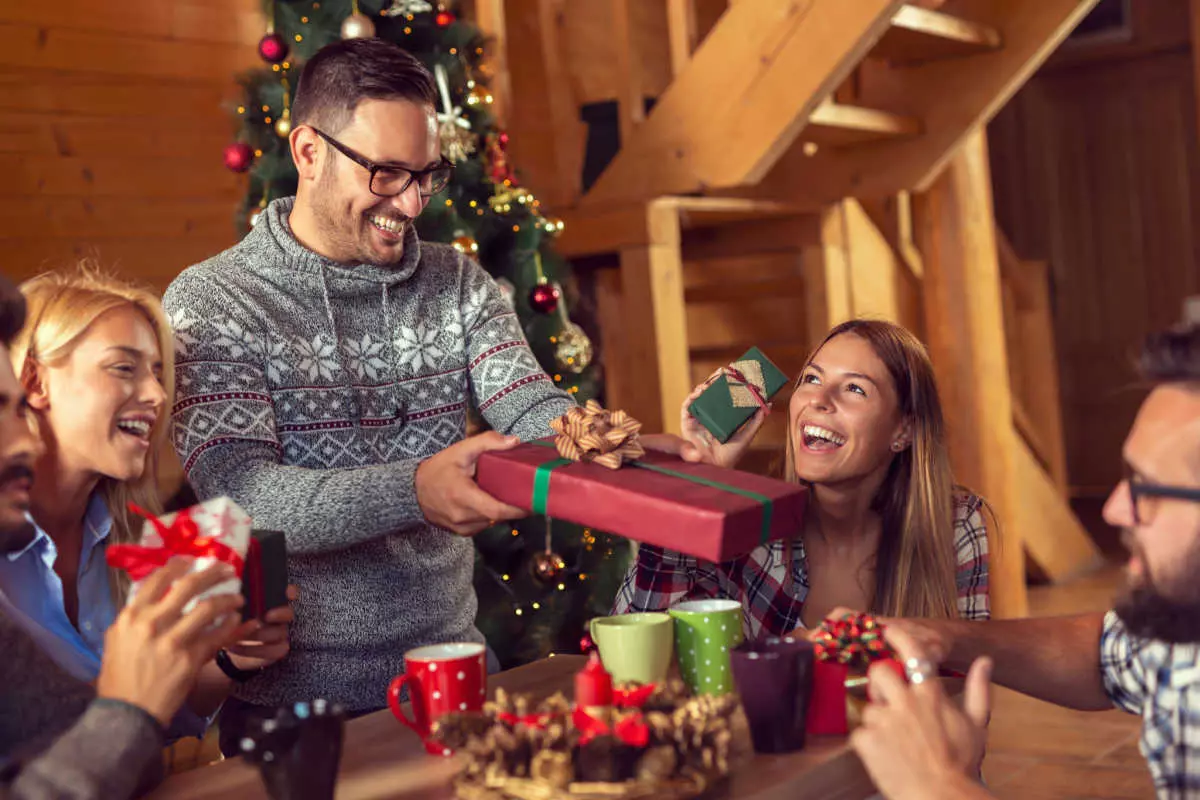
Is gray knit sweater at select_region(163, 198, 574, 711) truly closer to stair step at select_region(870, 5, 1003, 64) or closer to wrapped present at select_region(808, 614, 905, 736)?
wrapped present at select_region(808, 614, 905, 736)

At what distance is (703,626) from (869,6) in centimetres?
244

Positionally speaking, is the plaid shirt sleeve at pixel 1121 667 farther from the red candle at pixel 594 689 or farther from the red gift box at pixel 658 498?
the red candle at pixel 594 689

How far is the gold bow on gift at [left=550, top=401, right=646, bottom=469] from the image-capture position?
148cm

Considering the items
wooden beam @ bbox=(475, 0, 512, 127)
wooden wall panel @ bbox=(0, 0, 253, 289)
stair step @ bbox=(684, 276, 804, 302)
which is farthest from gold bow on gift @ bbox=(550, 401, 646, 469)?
stair step @ bbox=(684, 276, 804, 302)

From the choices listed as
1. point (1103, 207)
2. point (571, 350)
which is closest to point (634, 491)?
point (571, 350)

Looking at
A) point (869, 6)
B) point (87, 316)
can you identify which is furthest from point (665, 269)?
point (87, 316)

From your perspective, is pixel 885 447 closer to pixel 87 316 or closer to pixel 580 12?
pixel 87 316

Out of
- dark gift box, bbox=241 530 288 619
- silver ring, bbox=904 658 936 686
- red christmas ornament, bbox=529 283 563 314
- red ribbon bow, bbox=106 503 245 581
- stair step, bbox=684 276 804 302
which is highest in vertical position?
stair step, bbox=684 276 804 302

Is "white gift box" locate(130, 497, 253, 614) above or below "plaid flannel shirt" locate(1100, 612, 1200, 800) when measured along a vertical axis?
above

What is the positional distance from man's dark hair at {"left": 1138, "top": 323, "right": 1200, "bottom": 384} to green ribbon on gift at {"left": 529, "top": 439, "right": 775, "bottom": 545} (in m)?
0.39

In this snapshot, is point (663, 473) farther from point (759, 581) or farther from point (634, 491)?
point (759, 581)

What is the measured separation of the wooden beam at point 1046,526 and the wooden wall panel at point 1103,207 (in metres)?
1.68

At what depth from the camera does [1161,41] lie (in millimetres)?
6938

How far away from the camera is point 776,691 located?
49.0 inches
